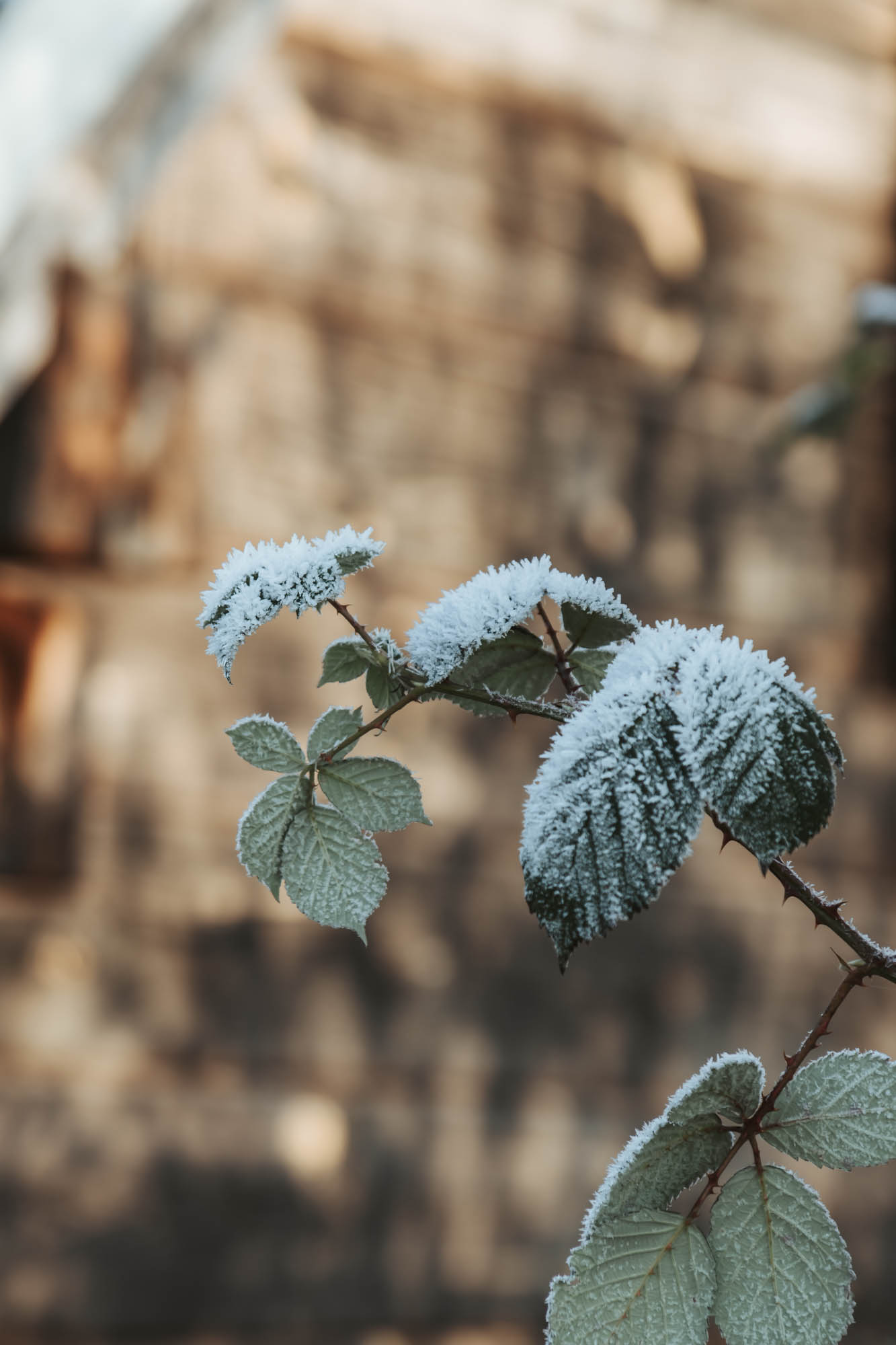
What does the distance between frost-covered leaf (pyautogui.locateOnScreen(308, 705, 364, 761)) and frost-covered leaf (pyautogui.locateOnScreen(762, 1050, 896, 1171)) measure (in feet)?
0.62

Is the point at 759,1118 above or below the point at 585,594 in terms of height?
below

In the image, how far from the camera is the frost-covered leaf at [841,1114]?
33 centimetres

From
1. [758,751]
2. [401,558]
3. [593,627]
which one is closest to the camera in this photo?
[758,751]

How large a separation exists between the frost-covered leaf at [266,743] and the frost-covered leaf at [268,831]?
1 cm

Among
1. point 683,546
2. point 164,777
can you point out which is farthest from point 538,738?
point 164,777

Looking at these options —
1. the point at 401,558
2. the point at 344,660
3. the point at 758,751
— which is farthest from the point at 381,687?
the point at 401,558

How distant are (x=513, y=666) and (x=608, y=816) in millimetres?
116

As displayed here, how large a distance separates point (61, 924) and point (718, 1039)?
952mm

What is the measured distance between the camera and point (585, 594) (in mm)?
360

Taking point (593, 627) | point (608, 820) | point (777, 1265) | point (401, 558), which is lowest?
point (777, 1265)

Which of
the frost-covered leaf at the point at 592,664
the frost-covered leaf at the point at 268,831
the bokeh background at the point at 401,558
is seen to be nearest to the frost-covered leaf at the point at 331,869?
the frost-covered leaf at the point at 268,831

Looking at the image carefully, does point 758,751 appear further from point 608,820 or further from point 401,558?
point 401,558

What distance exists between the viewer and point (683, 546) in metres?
1.62

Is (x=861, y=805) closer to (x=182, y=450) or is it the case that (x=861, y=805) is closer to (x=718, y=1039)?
(x=718, y=1039)
